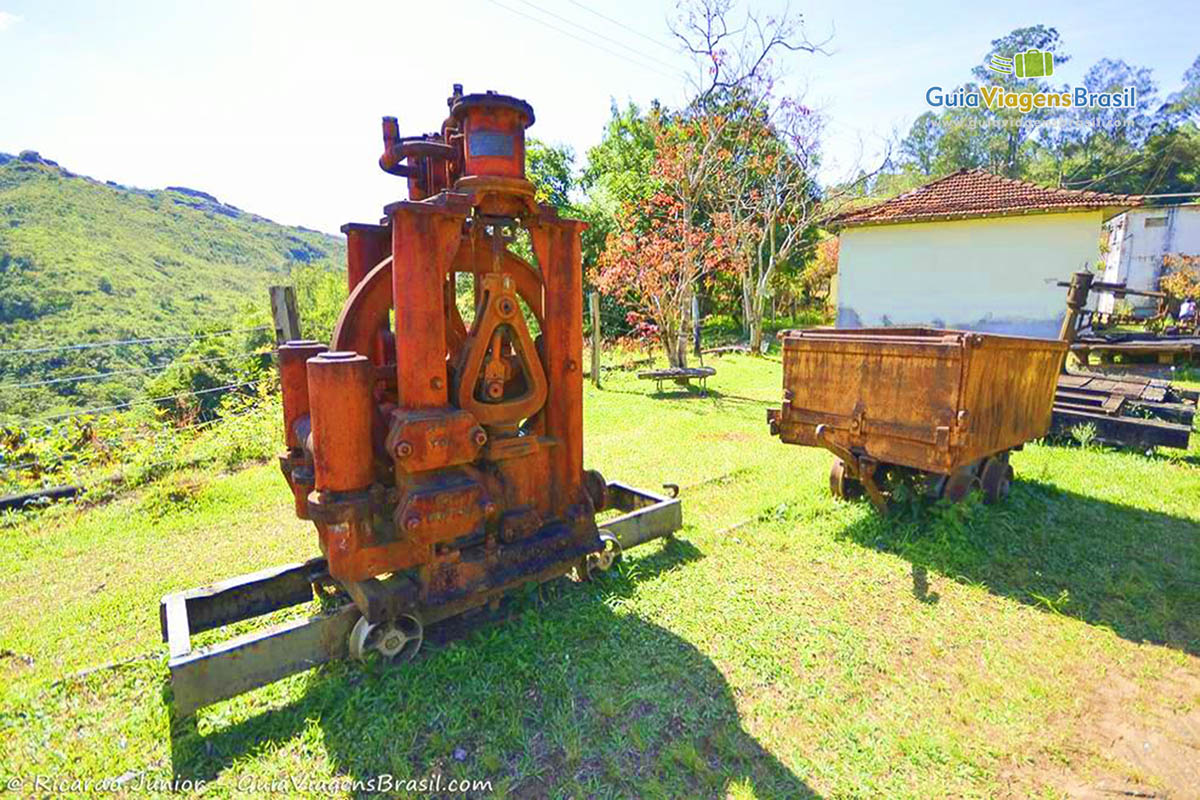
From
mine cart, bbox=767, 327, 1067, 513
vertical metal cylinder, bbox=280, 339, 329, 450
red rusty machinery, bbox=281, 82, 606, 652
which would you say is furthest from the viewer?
mine cart, bbox=767, 327, 1067, 513

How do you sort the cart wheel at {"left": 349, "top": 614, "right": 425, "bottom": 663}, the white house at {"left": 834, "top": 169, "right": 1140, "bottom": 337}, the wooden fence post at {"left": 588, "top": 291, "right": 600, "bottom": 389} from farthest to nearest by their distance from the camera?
the white house at {"left": 834, "top": 169, "right": 1140, "bottom": 337}
the wooden fence post at {"left": 588, "top": 291, "right": 600, "bottom": 389}
the cart wheel at {"left": 349, "top": 614, "right": 425, "bottom": 663}

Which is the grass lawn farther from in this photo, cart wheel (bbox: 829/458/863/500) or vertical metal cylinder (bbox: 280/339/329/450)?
vertical metal cylinder (bbox: 280/339/329/450)

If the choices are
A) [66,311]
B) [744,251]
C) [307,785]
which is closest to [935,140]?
[744,251]

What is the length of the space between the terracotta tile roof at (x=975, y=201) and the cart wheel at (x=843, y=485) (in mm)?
13041

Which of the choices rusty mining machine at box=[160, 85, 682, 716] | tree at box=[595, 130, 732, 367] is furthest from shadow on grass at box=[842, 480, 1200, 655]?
tree at box=[595, 130, 732, 367]

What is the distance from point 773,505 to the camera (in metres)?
5.08

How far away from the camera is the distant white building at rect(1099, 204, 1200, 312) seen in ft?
85.0

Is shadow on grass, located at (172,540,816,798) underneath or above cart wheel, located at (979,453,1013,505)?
underneath

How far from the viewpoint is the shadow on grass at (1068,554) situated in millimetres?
3510

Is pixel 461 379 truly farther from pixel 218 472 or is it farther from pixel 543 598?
pixel 218 472

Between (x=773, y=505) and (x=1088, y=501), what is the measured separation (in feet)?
9.41

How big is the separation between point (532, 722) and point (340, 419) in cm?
161

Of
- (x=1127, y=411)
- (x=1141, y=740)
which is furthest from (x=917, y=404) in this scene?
(x=1127, y=411)

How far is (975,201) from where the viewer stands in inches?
608
